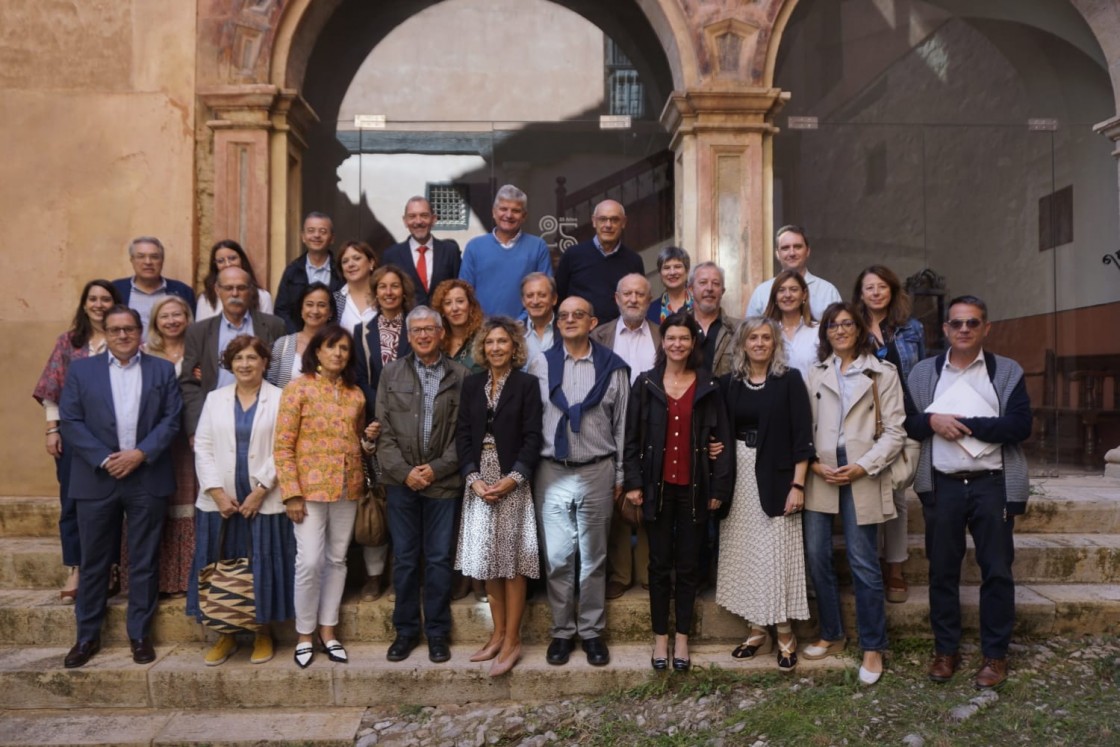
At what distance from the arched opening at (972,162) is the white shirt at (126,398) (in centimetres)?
554

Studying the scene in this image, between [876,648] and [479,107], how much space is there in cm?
562

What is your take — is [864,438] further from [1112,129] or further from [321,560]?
[1112,129]

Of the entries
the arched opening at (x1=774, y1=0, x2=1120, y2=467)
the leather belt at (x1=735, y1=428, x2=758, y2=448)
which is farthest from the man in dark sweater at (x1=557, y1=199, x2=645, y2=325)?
the arched opening at (x1=774, y1=0, x2=1120, y2=467)

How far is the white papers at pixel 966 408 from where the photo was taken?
414cm

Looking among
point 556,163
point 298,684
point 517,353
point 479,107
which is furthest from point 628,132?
point 298,684

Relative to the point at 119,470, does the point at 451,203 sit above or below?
above

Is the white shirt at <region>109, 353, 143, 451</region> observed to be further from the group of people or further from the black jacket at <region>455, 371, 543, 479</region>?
the black jacket at <region>455, 371, 543, 479</region>

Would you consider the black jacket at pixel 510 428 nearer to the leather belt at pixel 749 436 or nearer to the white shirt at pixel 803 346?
the leather belt at pixel 749 436

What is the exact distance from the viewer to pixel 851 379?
4.30 metres

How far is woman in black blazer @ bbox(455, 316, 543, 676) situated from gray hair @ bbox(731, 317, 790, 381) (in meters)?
1.07

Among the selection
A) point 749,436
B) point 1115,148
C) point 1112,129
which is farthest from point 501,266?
point 1115,148

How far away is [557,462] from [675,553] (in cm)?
80

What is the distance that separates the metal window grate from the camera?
290 inches

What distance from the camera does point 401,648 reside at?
14.6ft
